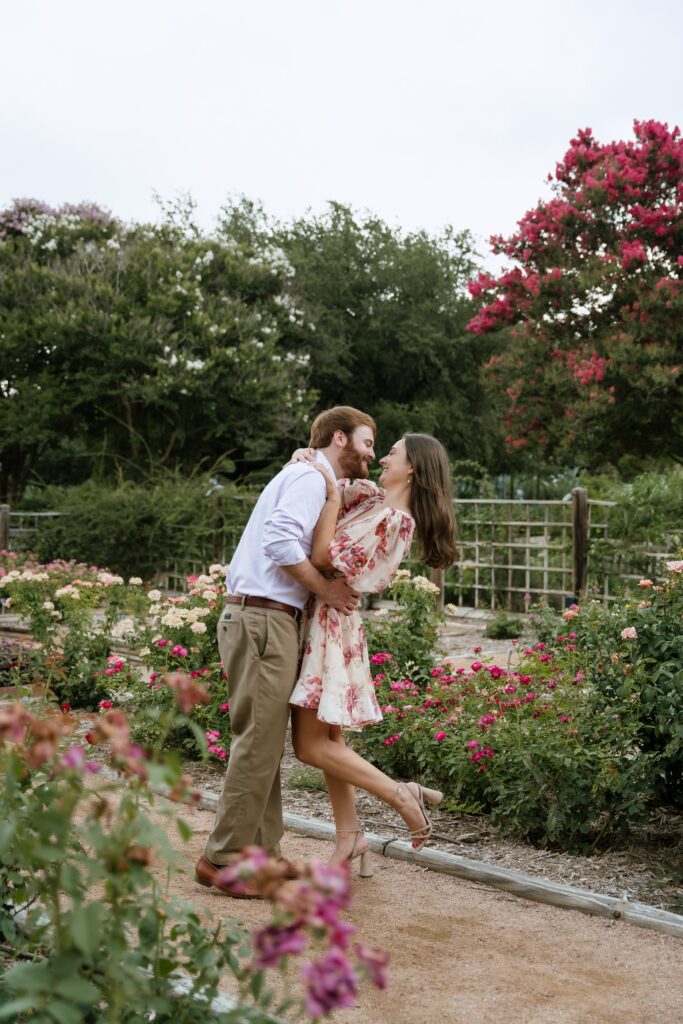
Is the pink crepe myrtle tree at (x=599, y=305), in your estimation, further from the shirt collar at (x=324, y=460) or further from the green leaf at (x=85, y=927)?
the green leaf at (x=85, y=927)

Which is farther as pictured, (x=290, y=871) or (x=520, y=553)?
(x=520, y=553)

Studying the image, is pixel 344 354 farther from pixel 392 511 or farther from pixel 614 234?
pixel 392 511

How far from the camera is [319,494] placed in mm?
3543

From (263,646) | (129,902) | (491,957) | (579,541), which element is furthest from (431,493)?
(579,541)

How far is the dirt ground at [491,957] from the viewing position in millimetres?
2783

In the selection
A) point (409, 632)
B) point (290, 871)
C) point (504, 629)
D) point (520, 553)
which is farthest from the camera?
point (520, 553)

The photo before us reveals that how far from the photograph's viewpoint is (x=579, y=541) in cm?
1125

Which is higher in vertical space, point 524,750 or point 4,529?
point 4,529

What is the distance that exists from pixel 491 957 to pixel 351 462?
1689 mm

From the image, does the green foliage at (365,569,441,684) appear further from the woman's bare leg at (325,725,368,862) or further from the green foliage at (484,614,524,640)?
the green foliage at (484,614,524,640)

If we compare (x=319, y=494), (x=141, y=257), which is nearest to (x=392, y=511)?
(x=319, y=494)

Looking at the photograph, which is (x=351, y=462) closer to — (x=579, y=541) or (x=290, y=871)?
(x=290, y=871)

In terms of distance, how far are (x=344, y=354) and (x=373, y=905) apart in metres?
19.3

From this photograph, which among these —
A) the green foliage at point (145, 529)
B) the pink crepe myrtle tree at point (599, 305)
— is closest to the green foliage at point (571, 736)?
the green foliage at point (145, 529)
